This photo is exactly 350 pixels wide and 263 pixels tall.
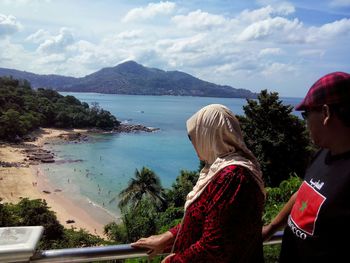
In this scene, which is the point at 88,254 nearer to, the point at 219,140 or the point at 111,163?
the point at 219,140

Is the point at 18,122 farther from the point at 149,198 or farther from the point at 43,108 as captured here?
the point at 149,198

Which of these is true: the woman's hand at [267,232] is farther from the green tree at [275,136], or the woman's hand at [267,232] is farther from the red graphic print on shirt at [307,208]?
the green tree at [275,136]

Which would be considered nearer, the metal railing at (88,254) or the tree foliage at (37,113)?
the metal railing at (88,254)

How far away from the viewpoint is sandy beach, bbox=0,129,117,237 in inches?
1155

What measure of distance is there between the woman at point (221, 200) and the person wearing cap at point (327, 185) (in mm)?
190

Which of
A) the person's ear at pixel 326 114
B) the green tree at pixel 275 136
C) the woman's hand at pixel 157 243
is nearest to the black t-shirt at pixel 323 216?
the person's ear at pixel 326 114

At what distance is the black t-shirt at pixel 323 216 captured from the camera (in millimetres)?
1447

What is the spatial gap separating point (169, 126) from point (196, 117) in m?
101

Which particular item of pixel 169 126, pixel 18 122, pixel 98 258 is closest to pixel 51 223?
pixel 98 258

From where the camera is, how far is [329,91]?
5.13ft

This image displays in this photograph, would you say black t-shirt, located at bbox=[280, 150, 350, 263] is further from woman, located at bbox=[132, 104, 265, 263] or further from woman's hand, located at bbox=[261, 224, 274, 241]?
woman's hand, located at bbox=[261, 224, 274, 241]

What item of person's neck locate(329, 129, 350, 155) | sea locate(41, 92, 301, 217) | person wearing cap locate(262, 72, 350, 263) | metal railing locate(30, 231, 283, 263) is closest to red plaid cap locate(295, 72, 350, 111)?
person wearing cap locate(262, 72, 350, 263)

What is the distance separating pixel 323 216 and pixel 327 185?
0.12 metres

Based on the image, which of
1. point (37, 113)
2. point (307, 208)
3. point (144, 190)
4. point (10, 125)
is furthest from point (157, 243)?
point (37, 113)
